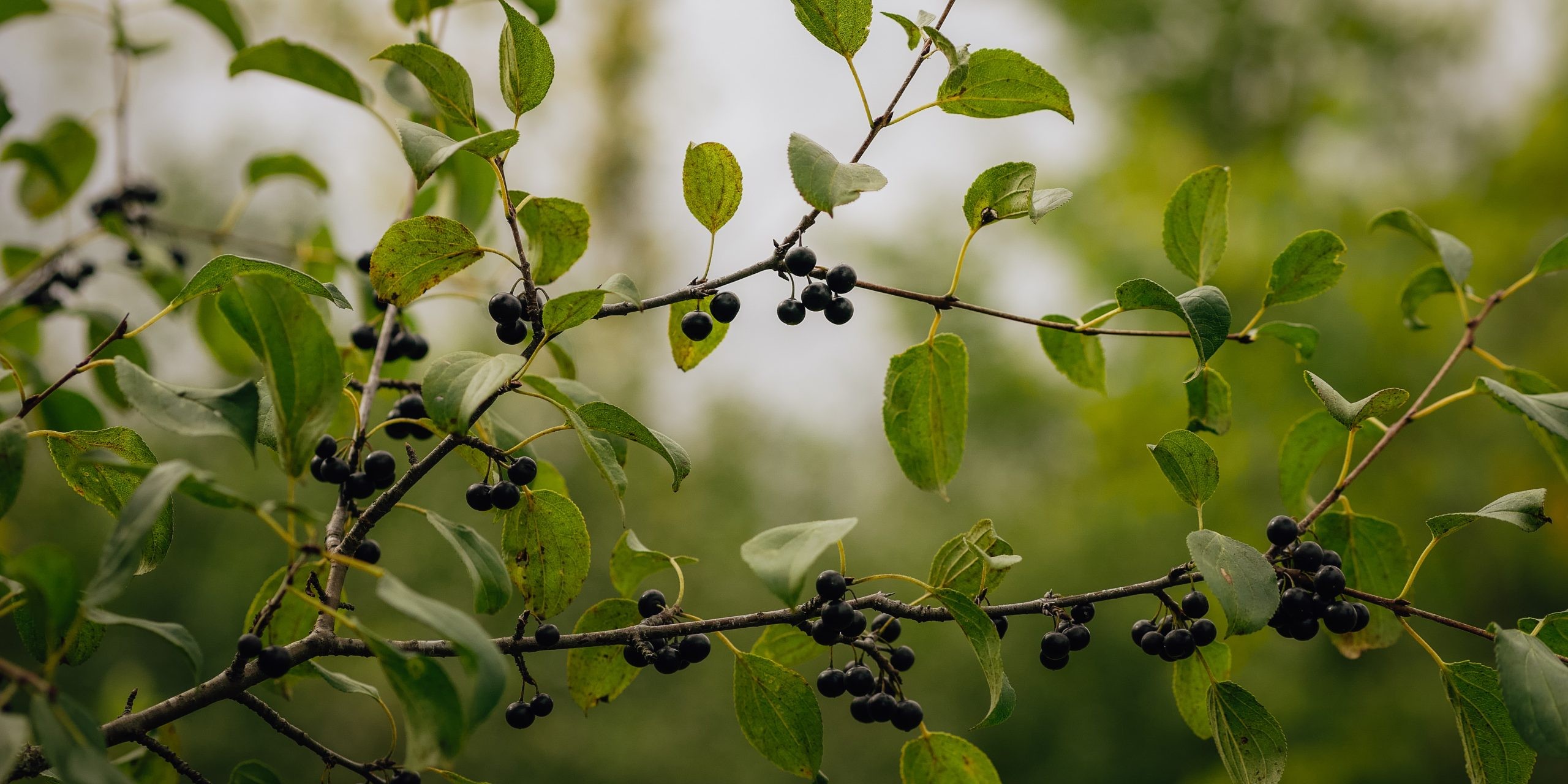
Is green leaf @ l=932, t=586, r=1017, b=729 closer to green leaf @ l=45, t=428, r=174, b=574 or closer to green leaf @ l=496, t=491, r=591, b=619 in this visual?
green leaf @ l=496, t=491, r=591, b=619

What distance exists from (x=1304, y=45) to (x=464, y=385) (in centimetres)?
636

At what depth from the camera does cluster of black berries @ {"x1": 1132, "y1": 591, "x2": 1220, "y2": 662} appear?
0.62m

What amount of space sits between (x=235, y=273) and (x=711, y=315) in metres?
0.31

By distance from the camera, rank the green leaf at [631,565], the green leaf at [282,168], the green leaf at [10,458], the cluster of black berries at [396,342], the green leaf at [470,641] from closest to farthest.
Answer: the green leaf at [470,641] → the green leaf at [10,458] → the green leaf at [631,565] → the cluster of black berries at [396,342] → the green leaf at [282,168]

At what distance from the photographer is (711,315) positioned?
701 mm

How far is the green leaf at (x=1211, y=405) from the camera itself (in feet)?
2.39

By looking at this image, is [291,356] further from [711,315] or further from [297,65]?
[297,65]

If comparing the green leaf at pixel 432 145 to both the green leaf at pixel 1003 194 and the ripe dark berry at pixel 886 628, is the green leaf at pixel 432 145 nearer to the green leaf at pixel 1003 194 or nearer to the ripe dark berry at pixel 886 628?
the green leaf at pixel 1003 194

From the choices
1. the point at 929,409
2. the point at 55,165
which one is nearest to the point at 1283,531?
the point at 929,409

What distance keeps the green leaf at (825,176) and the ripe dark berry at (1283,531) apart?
0.36 meters

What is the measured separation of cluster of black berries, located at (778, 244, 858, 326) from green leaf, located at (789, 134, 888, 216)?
0.07m

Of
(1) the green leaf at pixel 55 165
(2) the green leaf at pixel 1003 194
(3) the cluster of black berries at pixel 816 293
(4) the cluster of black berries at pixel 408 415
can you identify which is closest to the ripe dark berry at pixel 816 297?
(3) the cluster of black berries at pixel 816 293

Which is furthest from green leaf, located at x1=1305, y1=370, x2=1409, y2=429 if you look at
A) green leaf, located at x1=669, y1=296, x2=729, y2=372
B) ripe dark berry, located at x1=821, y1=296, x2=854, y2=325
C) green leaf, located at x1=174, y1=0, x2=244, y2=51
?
green leaf, located at x1=174, y1=0, x2=244, y2=51

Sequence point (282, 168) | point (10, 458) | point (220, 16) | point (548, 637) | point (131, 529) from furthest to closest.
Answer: point (282, 168) < point (220, 16) < point (548, 637) < point (10, 458) < point (131, 529)
